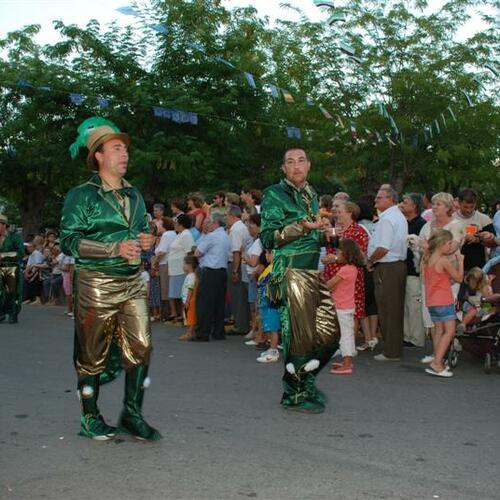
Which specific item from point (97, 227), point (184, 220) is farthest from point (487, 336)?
point (184, 220)

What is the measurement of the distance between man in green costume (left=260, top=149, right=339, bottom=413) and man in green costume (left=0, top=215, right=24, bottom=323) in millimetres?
8816

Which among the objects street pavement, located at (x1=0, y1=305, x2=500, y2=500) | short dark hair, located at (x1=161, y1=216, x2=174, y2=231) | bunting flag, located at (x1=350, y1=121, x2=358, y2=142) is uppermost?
bunting flag, located at (x1=350, y1=121, x2=358, y2=142)

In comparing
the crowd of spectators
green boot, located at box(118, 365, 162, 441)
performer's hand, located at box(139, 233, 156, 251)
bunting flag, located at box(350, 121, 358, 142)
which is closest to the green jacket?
the crowd of spectators

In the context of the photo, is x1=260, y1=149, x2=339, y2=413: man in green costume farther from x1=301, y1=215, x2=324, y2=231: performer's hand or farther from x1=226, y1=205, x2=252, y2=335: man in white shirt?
x1=226, y1=205, x2=252, y2=335: man in white shirt

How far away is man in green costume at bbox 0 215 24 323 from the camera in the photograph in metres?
14.7

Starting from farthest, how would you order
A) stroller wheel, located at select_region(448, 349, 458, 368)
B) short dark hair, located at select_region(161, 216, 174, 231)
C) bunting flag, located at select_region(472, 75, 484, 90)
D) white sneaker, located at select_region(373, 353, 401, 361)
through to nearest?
bunting flag, located at select_region(472, 75, 484, 90) < short dark hair, located at select_region(161, 216, 174, 231) < white sneaker, located at select_region(373, 353, 401, 361) < stroller wheel, located at select_region(448, 349, 458, 368)

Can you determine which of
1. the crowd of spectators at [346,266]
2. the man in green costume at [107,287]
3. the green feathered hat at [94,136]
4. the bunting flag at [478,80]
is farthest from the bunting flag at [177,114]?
the man in green costume at [107,287]

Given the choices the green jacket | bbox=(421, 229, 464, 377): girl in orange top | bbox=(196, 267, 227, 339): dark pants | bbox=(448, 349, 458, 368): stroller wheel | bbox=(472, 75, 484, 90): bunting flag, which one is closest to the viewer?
the green jacket

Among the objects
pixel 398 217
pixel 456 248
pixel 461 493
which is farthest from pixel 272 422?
pixel 398 217

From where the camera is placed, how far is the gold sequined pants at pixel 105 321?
18.7 ft

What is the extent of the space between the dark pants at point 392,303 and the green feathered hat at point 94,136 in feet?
15.3

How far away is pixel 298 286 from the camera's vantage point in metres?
6.78

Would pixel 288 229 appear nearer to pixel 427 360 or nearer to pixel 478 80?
pixel 427 360

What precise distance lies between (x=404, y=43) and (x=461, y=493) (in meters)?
18.4
